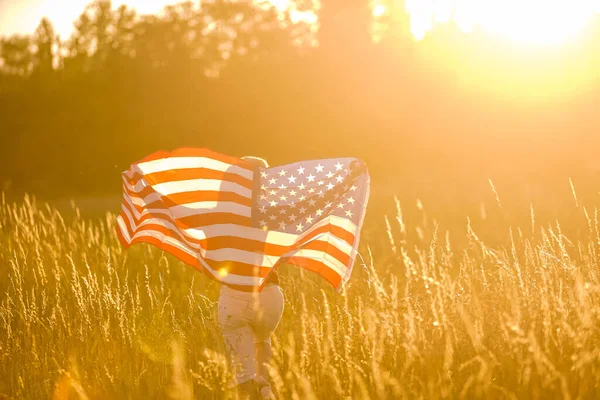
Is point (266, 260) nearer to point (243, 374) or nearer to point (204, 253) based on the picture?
point (204, 253)

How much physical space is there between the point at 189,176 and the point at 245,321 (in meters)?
1.36

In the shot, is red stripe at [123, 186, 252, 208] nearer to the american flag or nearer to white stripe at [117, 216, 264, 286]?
the american flag

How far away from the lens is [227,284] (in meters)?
4.78

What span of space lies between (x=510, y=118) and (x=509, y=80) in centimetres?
228

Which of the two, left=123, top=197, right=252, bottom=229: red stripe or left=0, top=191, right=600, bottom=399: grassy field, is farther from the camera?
left=123, top=197, right=252, bottom=229: red stripe

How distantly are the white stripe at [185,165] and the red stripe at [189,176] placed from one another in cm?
3

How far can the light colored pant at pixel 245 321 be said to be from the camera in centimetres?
476

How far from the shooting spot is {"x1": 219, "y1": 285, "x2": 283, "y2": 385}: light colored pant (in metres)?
4.76

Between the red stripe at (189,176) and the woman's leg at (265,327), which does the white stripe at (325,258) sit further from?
the red stripe at (189,176)

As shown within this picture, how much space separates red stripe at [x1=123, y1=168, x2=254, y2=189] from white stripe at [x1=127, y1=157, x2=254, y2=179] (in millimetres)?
26

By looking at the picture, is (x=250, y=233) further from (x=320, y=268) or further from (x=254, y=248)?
(x=320, y=268)

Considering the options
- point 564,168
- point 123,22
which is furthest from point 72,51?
point 564,168

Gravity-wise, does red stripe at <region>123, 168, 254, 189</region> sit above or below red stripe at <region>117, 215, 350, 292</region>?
above

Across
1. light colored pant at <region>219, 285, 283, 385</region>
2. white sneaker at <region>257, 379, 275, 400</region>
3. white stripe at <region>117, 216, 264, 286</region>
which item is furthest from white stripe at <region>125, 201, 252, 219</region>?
white sneaker at <region>257, 379, 275, 400</region>
